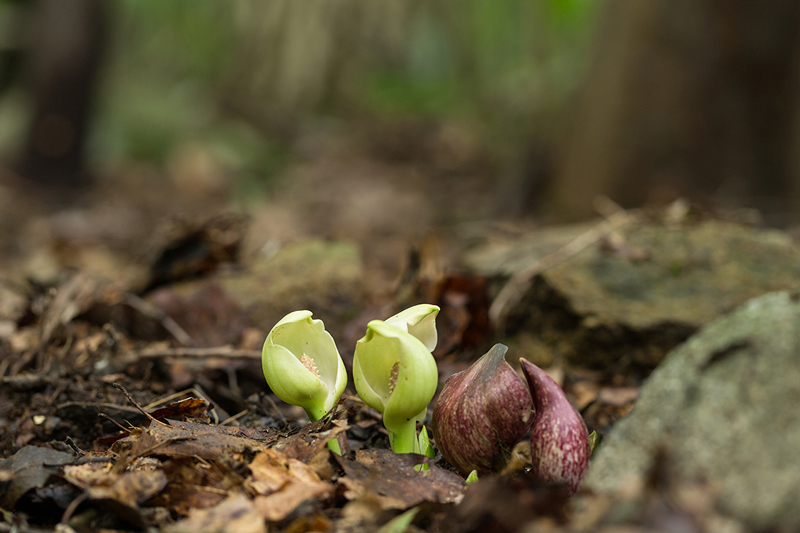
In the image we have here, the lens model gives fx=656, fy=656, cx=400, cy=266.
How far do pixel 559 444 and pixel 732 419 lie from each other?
315 mm

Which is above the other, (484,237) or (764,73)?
(764,73)

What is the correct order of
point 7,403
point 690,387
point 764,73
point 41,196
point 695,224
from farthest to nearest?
1. point 41,196
2. point 764,73
3. point 695,224
4. point 7,403
5. point 690,387

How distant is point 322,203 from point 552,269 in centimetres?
496

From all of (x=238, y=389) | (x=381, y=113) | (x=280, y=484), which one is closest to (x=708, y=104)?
(x=238, y=389)

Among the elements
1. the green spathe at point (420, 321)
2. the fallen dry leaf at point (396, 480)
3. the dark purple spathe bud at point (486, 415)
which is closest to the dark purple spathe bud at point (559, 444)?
the dark purple spathe bud at point (486, 415)

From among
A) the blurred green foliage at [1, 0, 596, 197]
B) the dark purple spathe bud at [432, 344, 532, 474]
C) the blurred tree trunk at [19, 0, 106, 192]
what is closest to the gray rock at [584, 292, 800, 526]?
the dark purple spathe bud at [432, 344, 532, 474]

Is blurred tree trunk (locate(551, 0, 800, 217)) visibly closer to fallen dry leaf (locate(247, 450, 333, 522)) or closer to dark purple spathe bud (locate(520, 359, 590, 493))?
dark purple spathe bud (locate(520, 359, 590, 493))

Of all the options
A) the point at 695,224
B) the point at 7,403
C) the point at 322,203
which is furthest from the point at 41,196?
the point at 695,224

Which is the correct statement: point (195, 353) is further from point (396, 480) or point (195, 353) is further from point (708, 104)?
point (708, 104)

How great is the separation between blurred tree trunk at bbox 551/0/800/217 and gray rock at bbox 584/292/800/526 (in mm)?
3404

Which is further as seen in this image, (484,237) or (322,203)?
(322,203)

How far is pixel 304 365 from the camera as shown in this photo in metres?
1.39

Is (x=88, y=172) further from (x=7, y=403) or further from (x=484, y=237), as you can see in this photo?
(x=7, y=403)

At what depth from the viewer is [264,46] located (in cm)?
1101
